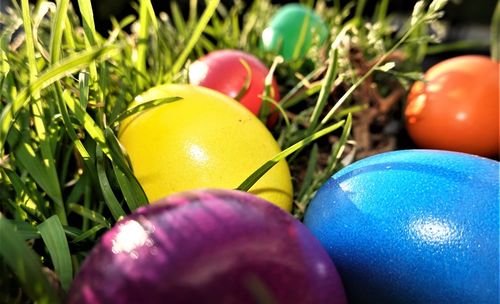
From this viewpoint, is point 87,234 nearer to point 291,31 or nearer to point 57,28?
point 57,28

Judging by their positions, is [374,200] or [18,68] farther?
[18,68]

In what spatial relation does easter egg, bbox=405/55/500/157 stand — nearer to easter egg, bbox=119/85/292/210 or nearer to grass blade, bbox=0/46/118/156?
easter egg, bbox=119/85/292/210

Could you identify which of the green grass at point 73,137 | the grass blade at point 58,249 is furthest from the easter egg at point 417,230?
the grass blade at point 58,249

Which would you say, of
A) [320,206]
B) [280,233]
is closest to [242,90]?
[320,206]

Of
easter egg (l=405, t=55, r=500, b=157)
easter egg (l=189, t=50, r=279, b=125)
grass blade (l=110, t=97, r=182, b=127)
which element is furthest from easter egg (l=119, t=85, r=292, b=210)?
easter egg (l=405, t=55, r=500, b=157)

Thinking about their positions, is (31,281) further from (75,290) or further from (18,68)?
(18,68)

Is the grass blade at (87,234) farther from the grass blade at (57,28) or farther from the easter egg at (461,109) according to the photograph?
the easter egg at (461,109)
